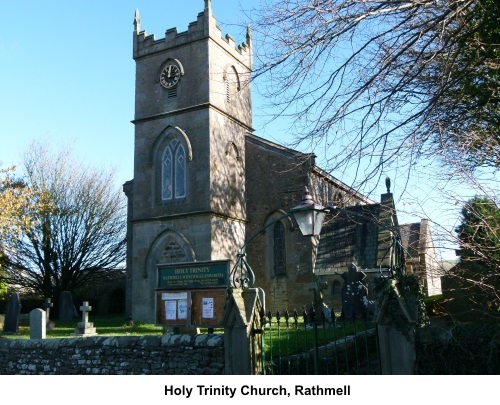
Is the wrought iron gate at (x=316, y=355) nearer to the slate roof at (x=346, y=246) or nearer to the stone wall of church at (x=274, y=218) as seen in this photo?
the slate roof at (x=346, y=246)

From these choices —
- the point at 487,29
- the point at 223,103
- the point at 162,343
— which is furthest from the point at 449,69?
the point at 223,103

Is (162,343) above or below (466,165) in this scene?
below

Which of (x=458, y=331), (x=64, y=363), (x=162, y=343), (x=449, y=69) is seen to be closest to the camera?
(x=449, y=69)

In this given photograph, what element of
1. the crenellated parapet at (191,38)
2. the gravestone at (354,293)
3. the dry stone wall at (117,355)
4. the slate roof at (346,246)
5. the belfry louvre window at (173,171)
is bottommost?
the dry stone wall at (117,355)

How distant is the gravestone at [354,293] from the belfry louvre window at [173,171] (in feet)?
27.0

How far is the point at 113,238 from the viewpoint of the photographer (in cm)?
3412

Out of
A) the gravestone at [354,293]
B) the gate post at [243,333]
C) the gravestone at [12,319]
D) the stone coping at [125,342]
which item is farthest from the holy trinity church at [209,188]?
the gate post at [243,333]

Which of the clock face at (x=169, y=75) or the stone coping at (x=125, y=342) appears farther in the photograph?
the clock face at (x=169, y=75)

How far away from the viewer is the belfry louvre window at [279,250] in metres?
21.7

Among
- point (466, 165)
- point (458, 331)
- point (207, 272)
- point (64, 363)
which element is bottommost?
point (64, 363)

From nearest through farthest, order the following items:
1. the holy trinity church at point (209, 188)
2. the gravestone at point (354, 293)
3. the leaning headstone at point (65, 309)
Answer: the gravestone at point (354, 293)
the holy trinity church at point (209, 188)
the leaning headstone at point (65, 309)

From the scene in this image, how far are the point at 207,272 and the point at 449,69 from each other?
252 inches

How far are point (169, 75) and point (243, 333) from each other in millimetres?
16455
